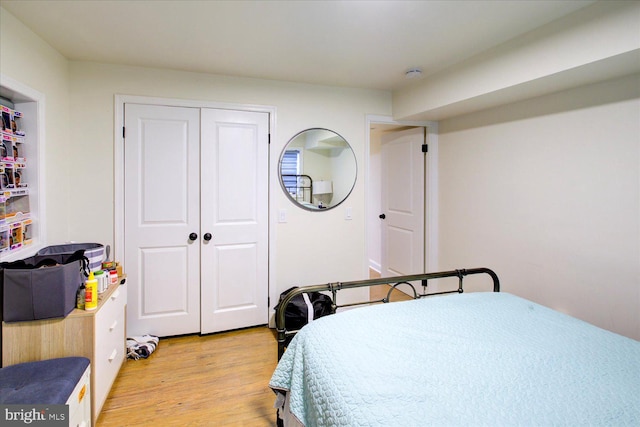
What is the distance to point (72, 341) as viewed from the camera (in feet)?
5.59

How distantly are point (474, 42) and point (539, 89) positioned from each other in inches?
22.0

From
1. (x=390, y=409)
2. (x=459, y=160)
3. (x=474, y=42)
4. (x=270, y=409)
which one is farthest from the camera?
(x=459, y=160)

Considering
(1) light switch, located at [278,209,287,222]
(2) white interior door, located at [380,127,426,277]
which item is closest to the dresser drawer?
(1) light switch, located at [278,209,287,222]

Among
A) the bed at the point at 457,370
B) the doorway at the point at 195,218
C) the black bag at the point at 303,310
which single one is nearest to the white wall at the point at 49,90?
the doorway at the point at 195,218

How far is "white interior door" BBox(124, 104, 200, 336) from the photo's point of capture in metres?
2.73

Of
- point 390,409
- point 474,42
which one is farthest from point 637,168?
point 390,409

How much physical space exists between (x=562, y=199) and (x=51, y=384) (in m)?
3.14

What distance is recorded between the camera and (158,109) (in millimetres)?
2756

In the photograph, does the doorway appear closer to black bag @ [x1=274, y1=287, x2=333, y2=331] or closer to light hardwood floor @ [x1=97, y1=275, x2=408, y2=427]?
light hardwood floor @ [x1=97, y1=275, x2=408, y2=427]

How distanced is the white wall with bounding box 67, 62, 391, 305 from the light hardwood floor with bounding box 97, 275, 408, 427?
0.73m

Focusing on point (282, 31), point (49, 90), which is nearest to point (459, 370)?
point (282, 31)

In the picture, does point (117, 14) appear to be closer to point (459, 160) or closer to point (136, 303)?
point (136, 303)

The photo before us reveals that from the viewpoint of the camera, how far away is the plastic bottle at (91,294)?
1772 millimetres

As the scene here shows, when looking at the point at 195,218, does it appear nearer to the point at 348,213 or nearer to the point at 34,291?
the point at 34,291
